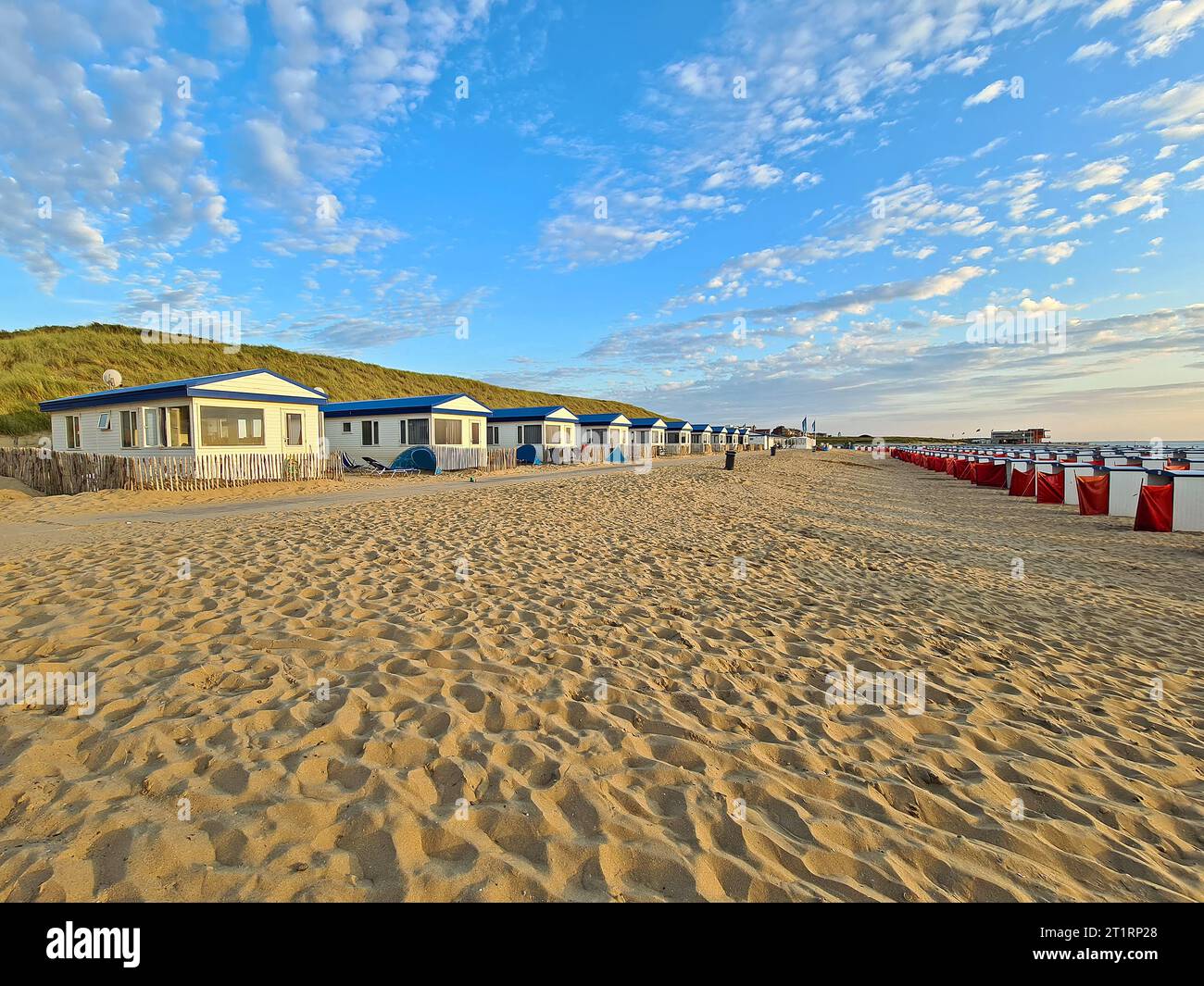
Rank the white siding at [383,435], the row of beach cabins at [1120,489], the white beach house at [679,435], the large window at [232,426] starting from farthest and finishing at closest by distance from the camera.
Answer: the white beach house at [679,435], the white siding at [383,435], the large window at [232,426], the row of beach cabins at [1120,489]

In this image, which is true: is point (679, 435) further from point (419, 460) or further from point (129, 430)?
point (129, 430)

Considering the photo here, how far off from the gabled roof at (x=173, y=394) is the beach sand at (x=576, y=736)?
1262 cm

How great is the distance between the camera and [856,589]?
6973 mm

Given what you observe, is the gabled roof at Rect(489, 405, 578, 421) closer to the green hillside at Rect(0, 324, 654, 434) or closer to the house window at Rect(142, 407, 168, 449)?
the house window at Rect(142, 407, 168, 449)

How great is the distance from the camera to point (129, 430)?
65.8 ft

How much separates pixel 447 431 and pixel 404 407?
2310 millimetres

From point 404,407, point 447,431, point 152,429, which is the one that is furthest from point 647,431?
point 152,429

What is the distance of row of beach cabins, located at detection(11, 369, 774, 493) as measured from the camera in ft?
54.6

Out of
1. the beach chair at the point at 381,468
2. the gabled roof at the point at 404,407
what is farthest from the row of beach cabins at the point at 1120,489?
the beach chair at the point at 381,468

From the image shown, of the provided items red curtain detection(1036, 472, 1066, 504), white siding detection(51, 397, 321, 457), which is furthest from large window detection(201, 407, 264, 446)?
red curtain detection(1036, 472, 1066, 504)

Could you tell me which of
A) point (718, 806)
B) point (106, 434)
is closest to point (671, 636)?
point (718, 806)

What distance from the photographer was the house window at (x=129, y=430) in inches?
781

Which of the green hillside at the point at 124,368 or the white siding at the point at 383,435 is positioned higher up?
the green hillside at the point at 124,368

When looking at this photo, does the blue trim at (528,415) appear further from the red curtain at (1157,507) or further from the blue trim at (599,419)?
the red curtain at (1157,507)
